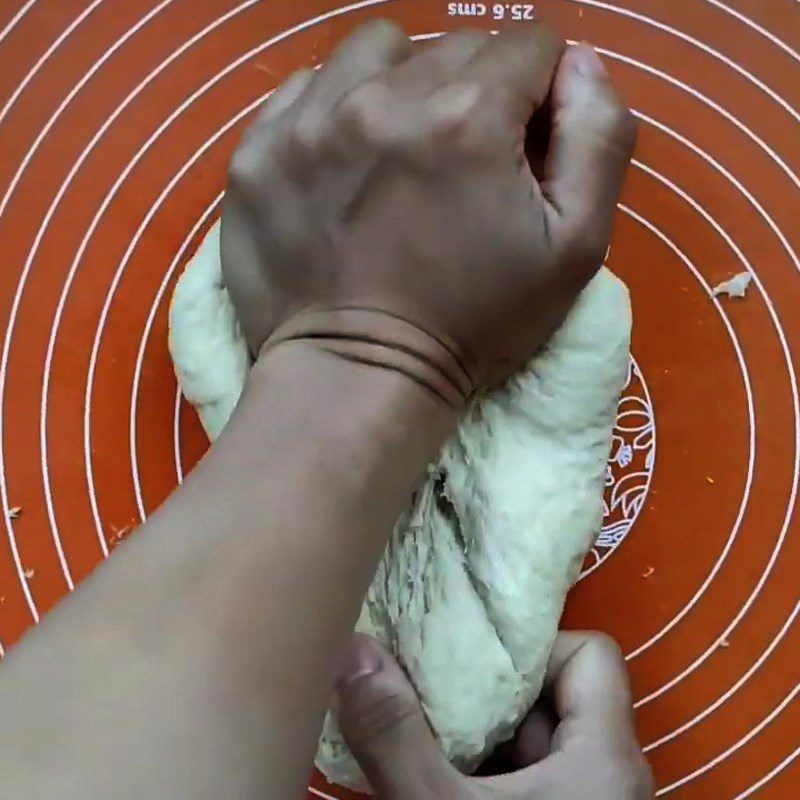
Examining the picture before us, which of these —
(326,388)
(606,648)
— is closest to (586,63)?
(326,388)

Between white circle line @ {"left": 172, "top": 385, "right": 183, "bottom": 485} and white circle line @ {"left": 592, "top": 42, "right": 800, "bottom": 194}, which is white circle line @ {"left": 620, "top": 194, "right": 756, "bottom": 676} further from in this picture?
white circle line @ {"left": 172, "top": 385, "right": 183, "bottom": 485}

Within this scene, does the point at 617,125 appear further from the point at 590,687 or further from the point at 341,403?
the point at 590,687

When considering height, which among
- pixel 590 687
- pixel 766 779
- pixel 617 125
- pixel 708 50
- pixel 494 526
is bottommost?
pixel 766 779

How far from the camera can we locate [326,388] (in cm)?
54

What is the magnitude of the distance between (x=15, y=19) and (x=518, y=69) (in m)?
0.43

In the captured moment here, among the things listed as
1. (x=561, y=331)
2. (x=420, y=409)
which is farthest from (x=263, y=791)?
(x=561, y=331)

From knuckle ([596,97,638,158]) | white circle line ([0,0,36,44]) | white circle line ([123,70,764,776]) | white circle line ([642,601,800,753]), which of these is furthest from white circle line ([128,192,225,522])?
white circle line ([642,601,800,753])

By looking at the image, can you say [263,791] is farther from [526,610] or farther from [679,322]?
[679,322]

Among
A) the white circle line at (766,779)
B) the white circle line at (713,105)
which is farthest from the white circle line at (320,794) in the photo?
the white circle line at (713,105)

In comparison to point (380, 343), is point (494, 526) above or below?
below

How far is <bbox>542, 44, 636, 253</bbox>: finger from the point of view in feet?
1.98

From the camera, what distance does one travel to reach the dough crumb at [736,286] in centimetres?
77

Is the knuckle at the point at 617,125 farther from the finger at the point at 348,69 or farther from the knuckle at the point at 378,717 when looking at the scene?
the knuckle at the point at 378,717

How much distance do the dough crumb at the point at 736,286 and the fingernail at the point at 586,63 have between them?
0.20 meters
